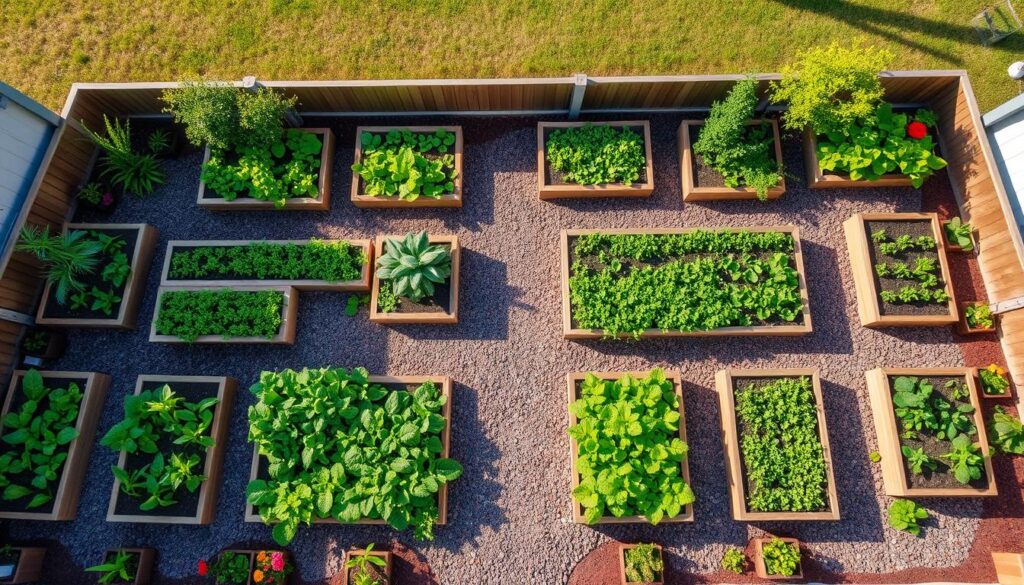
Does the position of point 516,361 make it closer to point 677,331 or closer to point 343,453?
point 677,331

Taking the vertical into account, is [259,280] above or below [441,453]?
above

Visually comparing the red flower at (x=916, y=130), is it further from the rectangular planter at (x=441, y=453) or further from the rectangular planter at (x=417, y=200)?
the rectangular planter at (x=441, y=453)

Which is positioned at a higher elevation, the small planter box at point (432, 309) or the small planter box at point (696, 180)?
the small planter box at point (696, 180)

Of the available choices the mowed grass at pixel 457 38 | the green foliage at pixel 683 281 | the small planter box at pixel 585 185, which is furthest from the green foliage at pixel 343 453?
the mowed grass at pixel 457 38

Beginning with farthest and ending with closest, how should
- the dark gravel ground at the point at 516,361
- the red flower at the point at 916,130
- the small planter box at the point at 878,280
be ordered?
the red flower at the point at 916,130 < the small planter box at the point at 878,280 < the dark gravel ground at the point at 516,361

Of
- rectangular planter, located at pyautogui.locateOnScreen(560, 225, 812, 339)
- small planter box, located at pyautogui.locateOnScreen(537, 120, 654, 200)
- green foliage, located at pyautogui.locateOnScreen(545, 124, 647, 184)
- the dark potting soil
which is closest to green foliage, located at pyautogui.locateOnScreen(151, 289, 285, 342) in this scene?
rectangular planter, located at pyautogui.locateOnScreen(560, 225, 812, 339)

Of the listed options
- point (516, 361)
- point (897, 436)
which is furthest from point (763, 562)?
point (516, 361)
